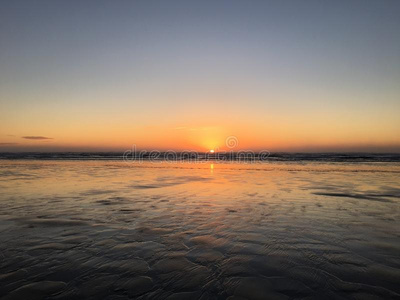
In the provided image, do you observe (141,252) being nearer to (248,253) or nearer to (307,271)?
(248,253)

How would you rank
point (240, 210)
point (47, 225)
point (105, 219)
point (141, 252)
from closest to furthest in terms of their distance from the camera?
1. point (141, 252)
2. point (47, 225)
3. point (105, 219)
4. point (240, 210)

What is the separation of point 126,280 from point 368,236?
168 inches

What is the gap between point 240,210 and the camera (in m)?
7.27

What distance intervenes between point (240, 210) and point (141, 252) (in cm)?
364

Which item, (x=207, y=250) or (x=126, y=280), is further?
(x=207, y=250)

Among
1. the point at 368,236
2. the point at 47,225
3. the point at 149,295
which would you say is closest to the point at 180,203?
the point at 47,225

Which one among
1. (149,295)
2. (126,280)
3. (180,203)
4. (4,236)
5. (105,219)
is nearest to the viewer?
(149,295)

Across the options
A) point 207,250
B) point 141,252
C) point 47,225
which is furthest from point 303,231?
point 47,225

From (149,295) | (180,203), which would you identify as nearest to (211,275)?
(149,295)

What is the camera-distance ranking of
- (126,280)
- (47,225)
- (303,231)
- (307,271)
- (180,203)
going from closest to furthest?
(126,280), (307,271), (303,231), (47,225), (180,203)

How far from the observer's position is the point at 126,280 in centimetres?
327

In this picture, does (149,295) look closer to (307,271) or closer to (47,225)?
(307,271)

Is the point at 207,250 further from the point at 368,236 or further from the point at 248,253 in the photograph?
the point at 368,236

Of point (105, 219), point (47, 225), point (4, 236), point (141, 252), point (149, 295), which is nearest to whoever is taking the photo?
point (149, 295)
